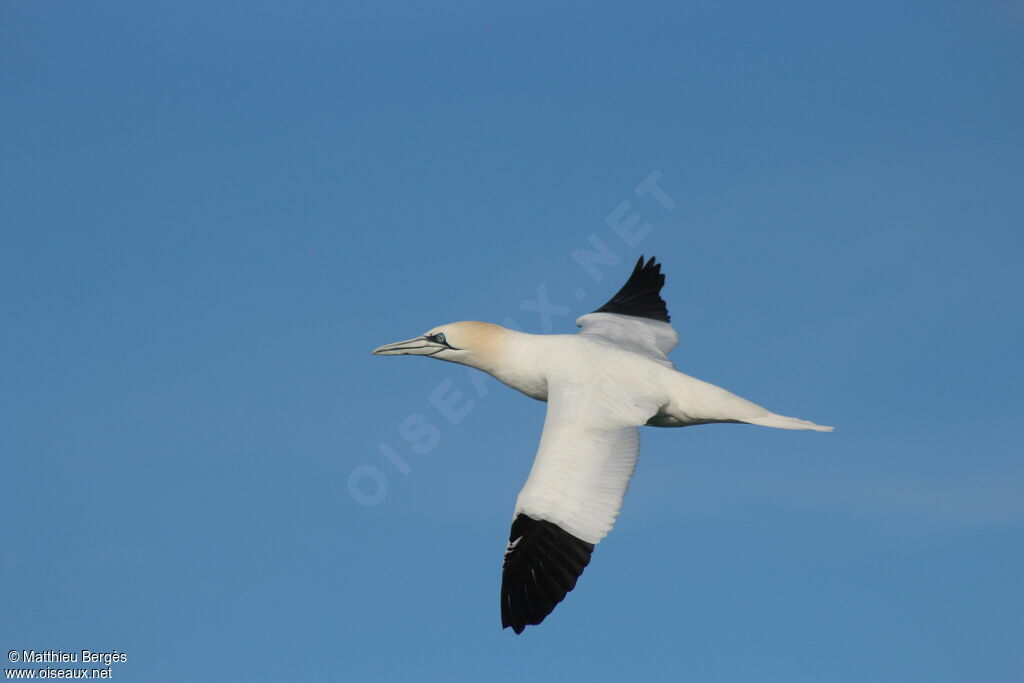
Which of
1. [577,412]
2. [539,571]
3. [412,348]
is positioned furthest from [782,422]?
[412,348]

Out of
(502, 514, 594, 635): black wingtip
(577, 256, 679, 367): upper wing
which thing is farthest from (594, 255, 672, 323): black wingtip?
(502, 514, 594, 635): black wingtip

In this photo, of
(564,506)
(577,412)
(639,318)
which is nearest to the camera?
(564,506)

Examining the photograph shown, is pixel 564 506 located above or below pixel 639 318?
below

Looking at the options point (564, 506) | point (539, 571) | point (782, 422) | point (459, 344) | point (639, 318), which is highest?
point (639, 318)

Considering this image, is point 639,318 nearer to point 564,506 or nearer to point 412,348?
point 412,348

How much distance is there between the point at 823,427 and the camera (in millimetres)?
13977

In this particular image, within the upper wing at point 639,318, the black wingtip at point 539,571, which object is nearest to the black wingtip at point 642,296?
the upper wing at point 639,318

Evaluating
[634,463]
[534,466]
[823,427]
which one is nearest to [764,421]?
[823,427]

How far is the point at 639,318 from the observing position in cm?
1669

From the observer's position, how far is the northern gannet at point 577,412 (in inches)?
477

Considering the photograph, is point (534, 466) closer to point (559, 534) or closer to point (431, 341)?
point (559, 534)

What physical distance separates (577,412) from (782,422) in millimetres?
2599

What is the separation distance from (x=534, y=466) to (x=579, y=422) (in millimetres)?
739

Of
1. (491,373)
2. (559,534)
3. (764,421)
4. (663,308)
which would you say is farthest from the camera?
(663,308)
